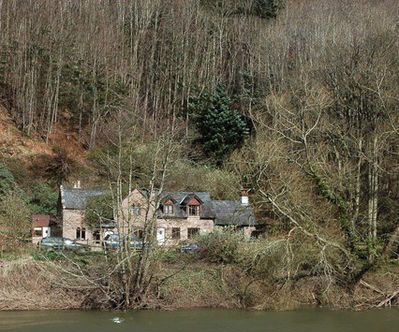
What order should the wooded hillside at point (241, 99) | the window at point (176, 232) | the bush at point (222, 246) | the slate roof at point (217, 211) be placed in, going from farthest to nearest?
the slate roof at point (217, 211) → the window at point (176, 232) → the bush at point (222, 246) → the wooded hillside at point (241, 99)

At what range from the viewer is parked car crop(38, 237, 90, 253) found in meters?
35.7

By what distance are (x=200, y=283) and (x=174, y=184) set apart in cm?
1818

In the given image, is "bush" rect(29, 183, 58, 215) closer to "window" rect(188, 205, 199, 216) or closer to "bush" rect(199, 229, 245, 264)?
"window" rect(188, 205, 199, 216)

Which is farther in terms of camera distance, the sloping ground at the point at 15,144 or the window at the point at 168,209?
the sloping ground at the point at 15,144

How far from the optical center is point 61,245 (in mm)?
36750

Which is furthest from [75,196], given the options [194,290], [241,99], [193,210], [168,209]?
[241,99]

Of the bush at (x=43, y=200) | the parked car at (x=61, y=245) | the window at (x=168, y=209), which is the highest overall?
the bush at (x=43, y=200)

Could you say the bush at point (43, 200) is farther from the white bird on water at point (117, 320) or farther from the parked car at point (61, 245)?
the white bird on water at point (117, 320)

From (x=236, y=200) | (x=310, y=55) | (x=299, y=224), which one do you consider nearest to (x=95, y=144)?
(x=236, y=200)

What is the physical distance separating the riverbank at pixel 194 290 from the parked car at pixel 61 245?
103 inches

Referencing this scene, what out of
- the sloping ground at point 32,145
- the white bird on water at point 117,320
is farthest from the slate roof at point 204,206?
the white bird on water at point 117,320

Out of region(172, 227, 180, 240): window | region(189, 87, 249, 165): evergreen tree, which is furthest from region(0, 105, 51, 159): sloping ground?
region(189, 87, 249, 165): evergreen tree

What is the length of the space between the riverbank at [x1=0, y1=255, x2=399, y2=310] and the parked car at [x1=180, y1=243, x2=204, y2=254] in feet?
6.50

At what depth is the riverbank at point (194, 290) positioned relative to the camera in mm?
30609
